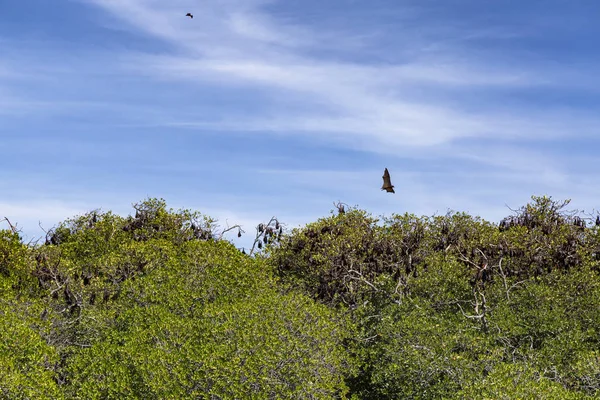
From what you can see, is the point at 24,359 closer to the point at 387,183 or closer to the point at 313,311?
the point at 313,311

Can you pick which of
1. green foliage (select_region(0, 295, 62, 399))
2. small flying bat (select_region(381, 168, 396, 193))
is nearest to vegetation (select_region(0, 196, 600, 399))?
green foliage (select_region(0, 295, 62, 399))

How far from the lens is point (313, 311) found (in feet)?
86.1

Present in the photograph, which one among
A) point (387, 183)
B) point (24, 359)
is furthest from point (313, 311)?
point (24, 359)

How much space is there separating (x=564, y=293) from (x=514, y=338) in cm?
395

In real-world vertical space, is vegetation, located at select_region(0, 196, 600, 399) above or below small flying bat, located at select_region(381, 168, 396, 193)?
below

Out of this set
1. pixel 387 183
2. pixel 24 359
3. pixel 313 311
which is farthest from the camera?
pixel 313 311

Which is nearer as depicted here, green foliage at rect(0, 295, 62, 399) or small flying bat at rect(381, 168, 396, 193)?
green foliage at rect(0, 295, 62, 399)

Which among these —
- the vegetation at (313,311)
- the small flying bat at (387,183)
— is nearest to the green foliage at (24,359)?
Result: the vegetation at (313,311)

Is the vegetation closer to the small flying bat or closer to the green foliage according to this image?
the green foliage

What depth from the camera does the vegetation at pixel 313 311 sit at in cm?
2133

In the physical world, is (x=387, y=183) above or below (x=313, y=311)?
above

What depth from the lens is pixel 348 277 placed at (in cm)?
3438

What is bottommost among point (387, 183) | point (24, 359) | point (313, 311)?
point (24, 359)

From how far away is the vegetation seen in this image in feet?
70.0
